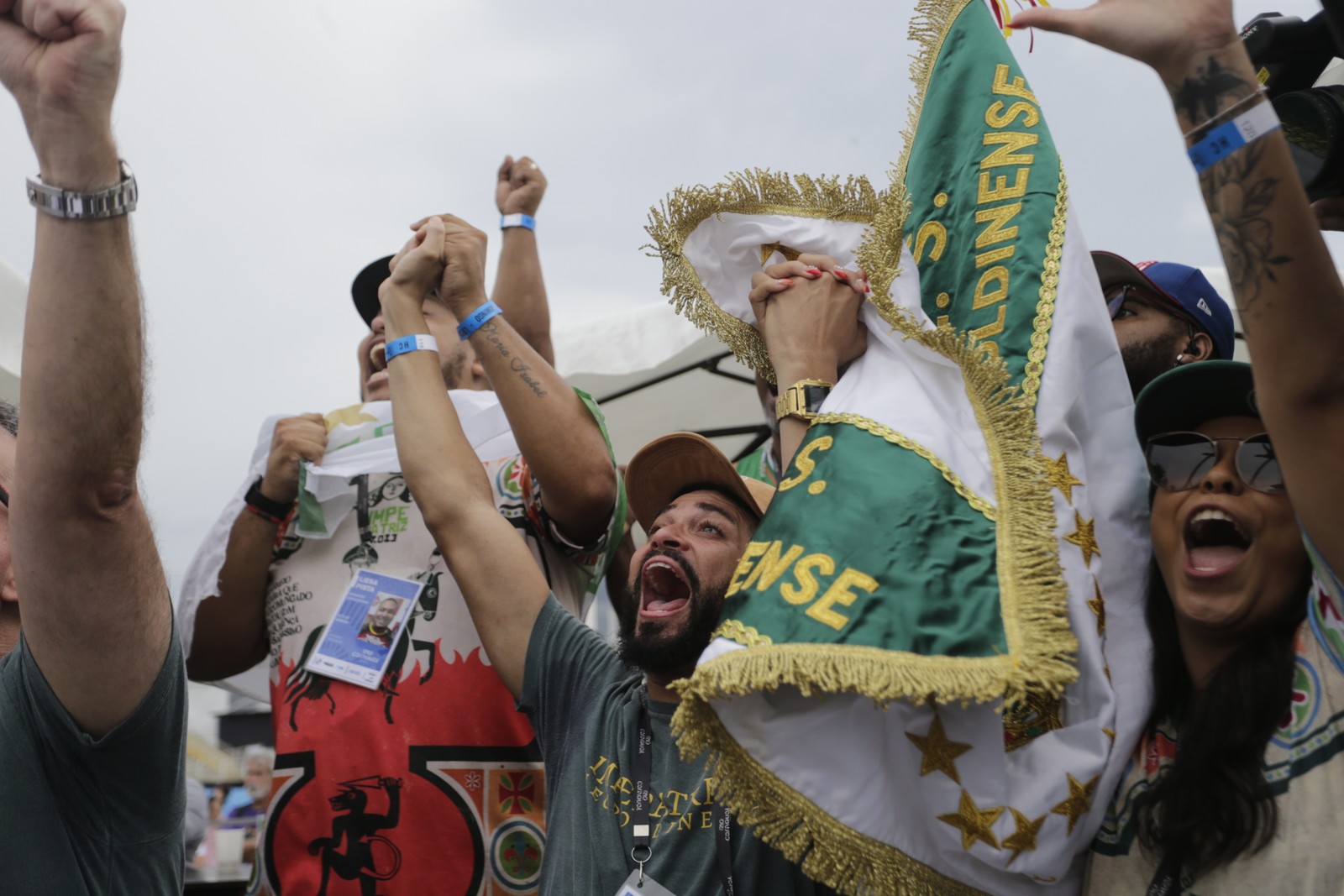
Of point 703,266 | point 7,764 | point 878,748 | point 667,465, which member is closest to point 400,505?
point 667,465

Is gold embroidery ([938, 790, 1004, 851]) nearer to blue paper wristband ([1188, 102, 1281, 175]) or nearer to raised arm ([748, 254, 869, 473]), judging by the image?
raised arm ([748, 254, 869, 473])

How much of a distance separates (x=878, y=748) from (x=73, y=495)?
43.4 inches

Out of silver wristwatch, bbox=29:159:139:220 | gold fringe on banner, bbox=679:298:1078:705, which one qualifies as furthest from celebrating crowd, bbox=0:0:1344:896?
gold fringe on banner, bbox=679:298:1078:705

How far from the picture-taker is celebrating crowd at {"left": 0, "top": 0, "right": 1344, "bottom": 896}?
58.1 inches

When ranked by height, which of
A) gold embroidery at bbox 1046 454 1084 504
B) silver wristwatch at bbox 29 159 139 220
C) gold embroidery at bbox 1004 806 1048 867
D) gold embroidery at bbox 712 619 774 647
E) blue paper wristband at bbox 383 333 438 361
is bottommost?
gold embroidery at bbox 1004 806 1048 867

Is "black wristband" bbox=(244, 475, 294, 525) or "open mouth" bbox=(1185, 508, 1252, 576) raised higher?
"open mouth" bbox=(1185, 508, 1252, 576)

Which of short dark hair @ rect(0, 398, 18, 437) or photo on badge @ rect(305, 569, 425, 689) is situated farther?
photo on badge @ rect(305, 569, 425, 689)

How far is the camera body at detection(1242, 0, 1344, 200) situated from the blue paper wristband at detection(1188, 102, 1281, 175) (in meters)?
0.37

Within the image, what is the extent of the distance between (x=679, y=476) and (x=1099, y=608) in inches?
39.8

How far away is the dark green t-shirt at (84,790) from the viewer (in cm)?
161

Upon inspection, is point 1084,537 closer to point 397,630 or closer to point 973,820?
point 973,820

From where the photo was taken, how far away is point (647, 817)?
205 centimetres

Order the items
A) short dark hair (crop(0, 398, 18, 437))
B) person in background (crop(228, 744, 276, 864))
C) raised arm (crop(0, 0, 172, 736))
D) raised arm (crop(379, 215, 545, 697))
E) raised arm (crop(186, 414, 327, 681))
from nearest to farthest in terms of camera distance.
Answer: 1. raised arm (crop(0, 0, 172, 736))
2. short dark hair (crop(0, 398, 18, 437))
3. raised arm (crop(379, 215, 545, 697))
4. raised arm (crop(186, 414, 327, 681))
5. person in background (crop(228, 744, 276, 864))

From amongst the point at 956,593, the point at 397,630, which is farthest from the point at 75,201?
the point at 397,630
